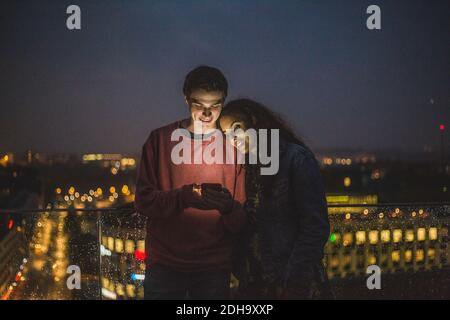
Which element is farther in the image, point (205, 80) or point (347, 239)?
point (347, 239)

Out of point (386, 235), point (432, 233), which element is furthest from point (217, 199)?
point (432, 233)

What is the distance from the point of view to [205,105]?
320 cm

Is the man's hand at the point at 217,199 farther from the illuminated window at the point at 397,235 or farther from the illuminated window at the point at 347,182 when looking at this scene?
the illuminated window at the point at 347,182

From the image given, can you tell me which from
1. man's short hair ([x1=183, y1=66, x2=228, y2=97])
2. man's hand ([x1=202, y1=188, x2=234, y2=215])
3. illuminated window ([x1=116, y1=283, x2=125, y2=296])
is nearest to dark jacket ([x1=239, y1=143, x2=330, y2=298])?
man's hand ([x1=202, y1=188, x2=234, y2=215])

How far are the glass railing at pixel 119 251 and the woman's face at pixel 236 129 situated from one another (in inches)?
34.6

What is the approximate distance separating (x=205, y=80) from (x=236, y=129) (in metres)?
0.37

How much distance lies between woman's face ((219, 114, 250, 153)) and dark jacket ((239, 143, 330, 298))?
0.85ft

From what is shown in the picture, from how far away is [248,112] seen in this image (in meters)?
3.23

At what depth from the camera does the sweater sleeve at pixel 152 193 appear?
3119 millimetres

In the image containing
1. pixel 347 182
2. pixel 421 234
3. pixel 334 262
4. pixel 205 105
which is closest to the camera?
pixel 205 105

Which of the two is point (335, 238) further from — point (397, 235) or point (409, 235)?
point (409, 235)

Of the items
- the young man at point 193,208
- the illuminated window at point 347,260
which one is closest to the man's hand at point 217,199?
the young man at point 193,208

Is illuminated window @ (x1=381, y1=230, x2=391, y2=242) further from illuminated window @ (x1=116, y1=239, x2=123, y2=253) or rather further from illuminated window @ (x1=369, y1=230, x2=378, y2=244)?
illuminated window @ (x1=116, y1=239, x2=123, y2=253)

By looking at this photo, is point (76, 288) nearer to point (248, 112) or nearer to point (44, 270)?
point (44, 270)
